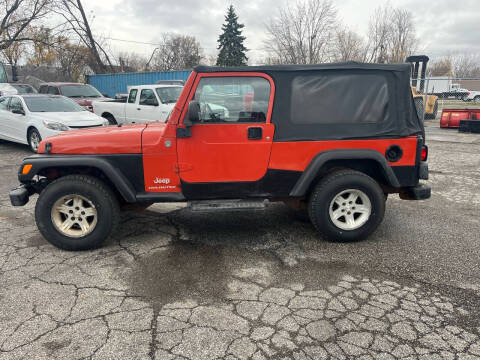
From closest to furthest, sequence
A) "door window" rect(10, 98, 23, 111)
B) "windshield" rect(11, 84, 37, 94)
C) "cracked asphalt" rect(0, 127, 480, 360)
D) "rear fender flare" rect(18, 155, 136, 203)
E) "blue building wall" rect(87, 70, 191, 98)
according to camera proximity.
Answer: "cracked asphalt" rect(0, 127, 480, 360) → "rear fender flare" rect(18, 155, 136, 203) → "door window" rect(10, 98, 23, 111) → "windshield" rect(11, 84, 37, 94) → "blue building wall" rect(87, 70, 191, 98)

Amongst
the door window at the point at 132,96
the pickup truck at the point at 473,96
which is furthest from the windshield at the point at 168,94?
the pickup truck at the point at 473,96

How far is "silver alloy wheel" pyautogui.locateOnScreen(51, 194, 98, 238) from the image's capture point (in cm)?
382

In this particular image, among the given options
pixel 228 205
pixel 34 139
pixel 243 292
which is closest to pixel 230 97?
pixel 228 205

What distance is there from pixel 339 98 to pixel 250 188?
54.3 inches

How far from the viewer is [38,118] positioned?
866 cm

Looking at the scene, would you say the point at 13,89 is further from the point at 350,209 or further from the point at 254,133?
the point at 350,209

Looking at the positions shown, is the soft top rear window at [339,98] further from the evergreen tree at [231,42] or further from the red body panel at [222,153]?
the evergreen tree at [231,42]

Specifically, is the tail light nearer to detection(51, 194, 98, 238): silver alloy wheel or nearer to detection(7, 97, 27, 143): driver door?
detection(51, 194, 98, 238): silver alloy wheel

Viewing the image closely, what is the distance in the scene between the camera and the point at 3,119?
9.75 meters

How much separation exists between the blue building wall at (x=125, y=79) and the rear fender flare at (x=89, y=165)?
55.4 ft

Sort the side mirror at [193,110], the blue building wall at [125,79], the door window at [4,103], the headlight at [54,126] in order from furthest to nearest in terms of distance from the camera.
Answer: the blue building wall at [125,79], the door window at [4,103], the headlight at [54,126], the side mirror at [193,110]

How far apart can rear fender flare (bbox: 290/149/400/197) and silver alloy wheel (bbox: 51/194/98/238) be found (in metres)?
2.27

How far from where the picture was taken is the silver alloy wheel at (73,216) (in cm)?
382

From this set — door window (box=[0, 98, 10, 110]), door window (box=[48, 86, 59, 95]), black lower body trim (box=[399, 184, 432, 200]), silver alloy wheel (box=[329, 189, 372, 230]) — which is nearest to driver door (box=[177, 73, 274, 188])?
silver alloy wheel (box=[329, 189, 372, 230])
